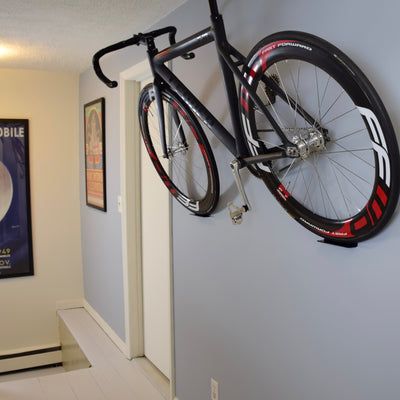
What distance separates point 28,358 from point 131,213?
1.94 meters

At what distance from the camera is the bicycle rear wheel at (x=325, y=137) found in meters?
1.21

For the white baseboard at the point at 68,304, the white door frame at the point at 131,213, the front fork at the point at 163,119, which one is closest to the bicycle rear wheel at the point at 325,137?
the front fork at the point at 163,119

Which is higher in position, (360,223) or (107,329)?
(360,223)

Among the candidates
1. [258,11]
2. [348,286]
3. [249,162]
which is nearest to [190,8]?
[258,11]

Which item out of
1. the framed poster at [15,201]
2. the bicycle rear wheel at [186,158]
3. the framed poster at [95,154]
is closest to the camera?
the bicycle rear wheel at [186,158]

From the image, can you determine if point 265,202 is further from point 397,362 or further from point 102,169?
point 102,169

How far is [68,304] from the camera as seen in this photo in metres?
4.41

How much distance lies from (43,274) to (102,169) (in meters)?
1.27

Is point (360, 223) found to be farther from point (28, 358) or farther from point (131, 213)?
point (28, 358)

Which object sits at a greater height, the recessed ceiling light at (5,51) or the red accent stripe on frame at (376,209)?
the recessed ceiling light at (5,51)

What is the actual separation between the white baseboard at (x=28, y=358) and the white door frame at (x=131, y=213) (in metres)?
1.32

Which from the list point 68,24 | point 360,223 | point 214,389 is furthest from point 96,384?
point 360,223

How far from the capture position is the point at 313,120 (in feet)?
4.80

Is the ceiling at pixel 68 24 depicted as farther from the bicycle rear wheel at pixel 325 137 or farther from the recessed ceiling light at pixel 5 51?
the bicycle rear wheel at pixel 325 137
